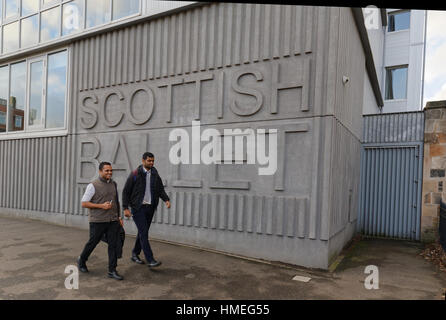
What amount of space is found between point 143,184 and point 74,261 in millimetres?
2048

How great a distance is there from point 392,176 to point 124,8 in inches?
340

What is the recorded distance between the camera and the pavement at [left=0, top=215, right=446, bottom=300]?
423 centimetres

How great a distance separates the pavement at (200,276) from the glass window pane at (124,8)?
5783 mm

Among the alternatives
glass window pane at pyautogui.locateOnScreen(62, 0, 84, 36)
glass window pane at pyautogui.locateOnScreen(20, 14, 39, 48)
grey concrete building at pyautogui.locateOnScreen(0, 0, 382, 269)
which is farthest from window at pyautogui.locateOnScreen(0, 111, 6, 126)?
glass window pane at pyautogui.locateOnScreen(62, 0, 84, 36)

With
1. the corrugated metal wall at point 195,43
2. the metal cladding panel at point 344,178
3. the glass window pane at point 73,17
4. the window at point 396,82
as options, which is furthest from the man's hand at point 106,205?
the window at point 396,82

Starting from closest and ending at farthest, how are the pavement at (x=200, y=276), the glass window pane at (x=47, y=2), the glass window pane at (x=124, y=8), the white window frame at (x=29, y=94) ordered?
the pavement at (x=200, y=276) < the glass window pane at (x=124, y=8) < the glass window pane at (x=47, y=2) < the white window frame at (x=29, y=94)

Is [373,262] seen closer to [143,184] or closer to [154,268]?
[154,268]

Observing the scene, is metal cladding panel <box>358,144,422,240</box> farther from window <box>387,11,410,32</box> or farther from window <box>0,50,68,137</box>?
window <box>387,11,410,32</box>

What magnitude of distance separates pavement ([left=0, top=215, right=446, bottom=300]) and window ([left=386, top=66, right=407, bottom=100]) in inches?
444

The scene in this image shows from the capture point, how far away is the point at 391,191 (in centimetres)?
862

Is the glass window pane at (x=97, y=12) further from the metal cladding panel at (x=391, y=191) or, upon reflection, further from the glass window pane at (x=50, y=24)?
the metal cladding panel at (x=391, y=191)

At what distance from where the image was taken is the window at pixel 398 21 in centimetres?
1537

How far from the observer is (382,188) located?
8742 millimetres
